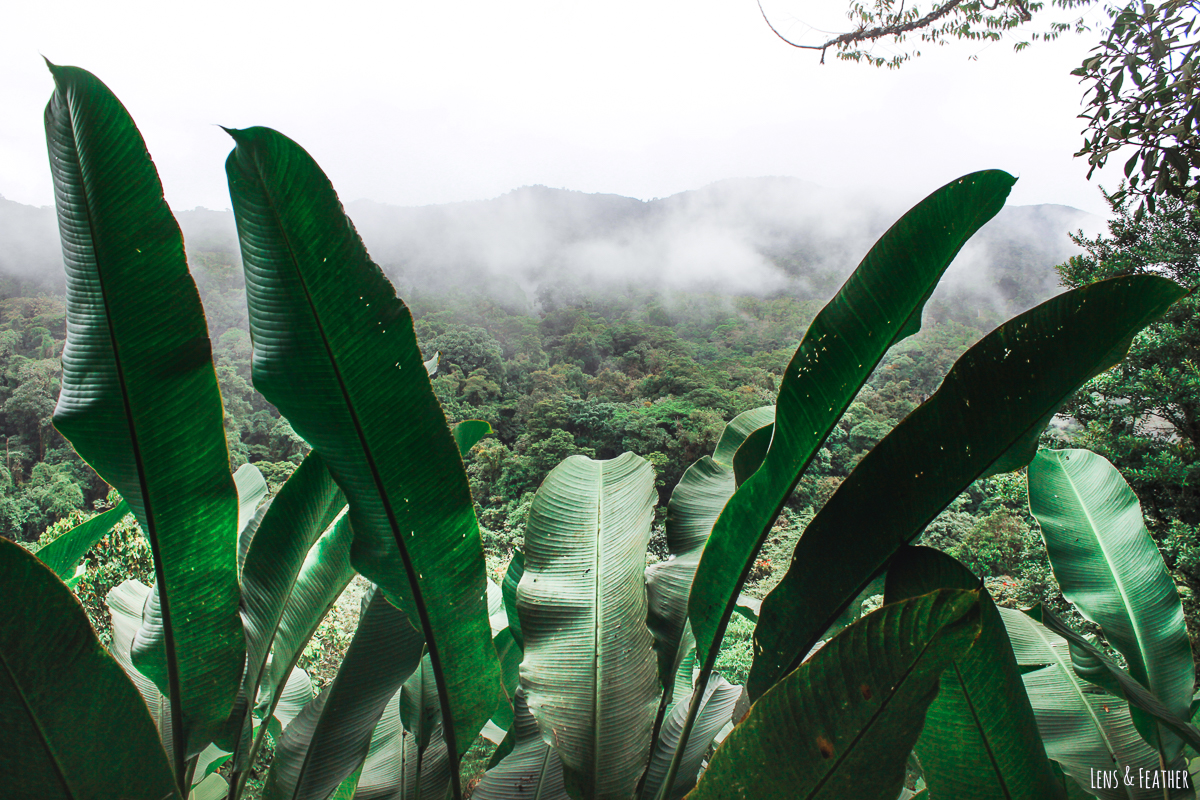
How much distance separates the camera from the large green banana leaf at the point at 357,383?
35 centimetres

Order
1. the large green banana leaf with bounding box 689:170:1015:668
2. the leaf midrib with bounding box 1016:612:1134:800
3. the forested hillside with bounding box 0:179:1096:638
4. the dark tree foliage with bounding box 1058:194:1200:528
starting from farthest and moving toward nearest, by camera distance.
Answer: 1. the forested hillside with bounding box 0:179:1096:638
2. the dark tree foliage with bounding box 1058:194:1200:528
3. the leaf midrib with bounding box 1016:612:1134:800
4. the large green banana leaf with bounding box 689:170:1015:668

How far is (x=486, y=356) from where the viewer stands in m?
10.3

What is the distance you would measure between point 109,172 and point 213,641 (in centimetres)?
38

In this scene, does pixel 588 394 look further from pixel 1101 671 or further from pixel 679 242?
pixel 1101 671

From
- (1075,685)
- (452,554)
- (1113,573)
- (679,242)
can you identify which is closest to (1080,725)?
(1075,685)

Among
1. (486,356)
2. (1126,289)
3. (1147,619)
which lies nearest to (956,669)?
(1126,289)

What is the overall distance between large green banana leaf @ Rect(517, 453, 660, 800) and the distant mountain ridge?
36.4ft

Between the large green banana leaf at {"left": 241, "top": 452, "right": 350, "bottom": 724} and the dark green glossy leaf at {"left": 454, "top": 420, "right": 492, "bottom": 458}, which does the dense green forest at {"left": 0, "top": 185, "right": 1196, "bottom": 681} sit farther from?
the dark green glossy leaf at {"left": 454, "top": 420, "right": 492, "bottom": 458}

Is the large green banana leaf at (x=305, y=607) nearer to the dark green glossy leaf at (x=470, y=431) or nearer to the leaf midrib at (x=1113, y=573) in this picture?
the dark green glossy leaf at (x=470, y=431)

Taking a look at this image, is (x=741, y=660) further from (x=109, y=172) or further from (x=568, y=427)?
(x=568, y=427)

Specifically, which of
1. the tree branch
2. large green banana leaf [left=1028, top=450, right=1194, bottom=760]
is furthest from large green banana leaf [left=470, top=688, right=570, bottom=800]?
the tree branch

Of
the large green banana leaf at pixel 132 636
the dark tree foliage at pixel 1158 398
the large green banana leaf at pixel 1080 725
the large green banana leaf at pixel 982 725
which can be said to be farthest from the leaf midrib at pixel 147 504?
the dark tree foliage at pixel 1158 398

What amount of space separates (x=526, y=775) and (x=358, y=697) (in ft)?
0.68

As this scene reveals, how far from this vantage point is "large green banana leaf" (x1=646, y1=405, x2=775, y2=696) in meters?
0.58
